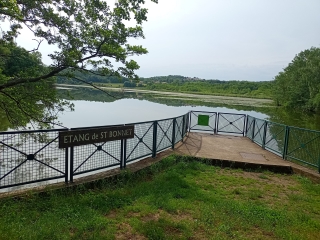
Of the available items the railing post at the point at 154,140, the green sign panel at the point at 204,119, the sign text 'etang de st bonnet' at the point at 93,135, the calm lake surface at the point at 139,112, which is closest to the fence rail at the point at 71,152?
the railing post at the point at 154,140

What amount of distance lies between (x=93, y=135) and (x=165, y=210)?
2214 mm

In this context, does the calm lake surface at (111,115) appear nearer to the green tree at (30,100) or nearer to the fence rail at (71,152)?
the green tree at (30,100)

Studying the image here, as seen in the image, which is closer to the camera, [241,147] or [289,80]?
[241,147]

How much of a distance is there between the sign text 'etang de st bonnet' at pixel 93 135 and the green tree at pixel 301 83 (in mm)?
35115

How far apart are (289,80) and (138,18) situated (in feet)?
157

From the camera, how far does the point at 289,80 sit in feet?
157

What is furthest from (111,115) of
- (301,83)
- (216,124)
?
(301,83)

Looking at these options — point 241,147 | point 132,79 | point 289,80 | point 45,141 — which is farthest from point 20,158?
point 289,80

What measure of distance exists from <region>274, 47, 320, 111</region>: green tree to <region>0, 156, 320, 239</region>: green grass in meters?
34.1

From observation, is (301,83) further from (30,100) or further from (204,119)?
(30,100)

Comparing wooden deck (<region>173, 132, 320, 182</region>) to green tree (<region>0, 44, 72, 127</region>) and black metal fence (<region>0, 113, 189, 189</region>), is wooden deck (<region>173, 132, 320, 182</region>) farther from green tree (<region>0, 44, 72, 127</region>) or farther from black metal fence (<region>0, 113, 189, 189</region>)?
green tree (<region>0, 44, 72, 127</region>)

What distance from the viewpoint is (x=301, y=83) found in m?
41.8

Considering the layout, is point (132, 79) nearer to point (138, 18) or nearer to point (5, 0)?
point (138, 18)

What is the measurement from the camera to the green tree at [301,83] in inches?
1486
